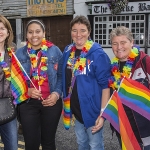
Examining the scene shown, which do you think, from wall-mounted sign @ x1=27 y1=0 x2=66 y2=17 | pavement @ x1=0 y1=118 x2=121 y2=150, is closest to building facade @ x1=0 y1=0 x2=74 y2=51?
wall-mounted sign @ x1=27 y1=0 x2=66 y2=17

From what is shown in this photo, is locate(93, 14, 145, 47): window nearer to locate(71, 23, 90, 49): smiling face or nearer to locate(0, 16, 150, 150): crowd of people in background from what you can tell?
locate(0, 16, 150, 150): crowd of people in background

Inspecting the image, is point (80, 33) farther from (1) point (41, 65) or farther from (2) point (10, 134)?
(2) point (10, 134)

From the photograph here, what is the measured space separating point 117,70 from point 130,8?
1000 cm

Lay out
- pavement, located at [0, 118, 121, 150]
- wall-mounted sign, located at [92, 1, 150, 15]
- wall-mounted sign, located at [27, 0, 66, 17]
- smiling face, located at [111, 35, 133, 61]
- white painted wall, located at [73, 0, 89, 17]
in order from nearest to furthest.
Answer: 1. smiling face, located at [111, 35, 133, 61]
2. pavement, located at [0, 118, 121, 150]
3. wall-mounted sign, located at [92, 1, 150, 15]
4. white painted wall, located at [73, 0, 89, 17]
5. wall-mounted sign, located at [27, 0, 66, 17]

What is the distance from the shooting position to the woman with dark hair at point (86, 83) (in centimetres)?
277

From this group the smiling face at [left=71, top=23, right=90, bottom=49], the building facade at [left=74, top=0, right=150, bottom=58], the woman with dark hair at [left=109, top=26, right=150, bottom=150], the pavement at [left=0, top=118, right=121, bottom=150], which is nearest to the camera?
the woman with dark hair at [left=109, top=26, right=150, bottom=150]

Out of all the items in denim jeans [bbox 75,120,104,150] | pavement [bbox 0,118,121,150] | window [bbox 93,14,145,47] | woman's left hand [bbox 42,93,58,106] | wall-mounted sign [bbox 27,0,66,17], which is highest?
wall-mounted sign [bbox 27,0,66,17]

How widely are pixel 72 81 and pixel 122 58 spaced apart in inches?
25.8

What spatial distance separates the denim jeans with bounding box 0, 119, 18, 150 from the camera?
9.04 feet

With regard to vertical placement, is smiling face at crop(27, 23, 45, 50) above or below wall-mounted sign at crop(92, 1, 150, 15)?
below

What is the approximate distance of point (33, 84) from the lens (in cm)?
296

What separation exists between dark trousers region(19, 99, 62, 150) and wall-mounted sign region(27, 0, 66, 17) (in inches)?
424

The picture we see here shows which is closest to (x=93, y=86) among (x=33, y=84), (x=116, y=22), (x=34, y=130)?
(x=33, y=84)

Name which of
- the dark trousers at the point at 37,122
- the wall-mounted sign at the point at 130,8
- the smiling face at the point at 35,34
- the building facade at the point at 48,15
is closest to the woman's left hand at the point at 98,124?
the dark trousers at the point at 37,122
